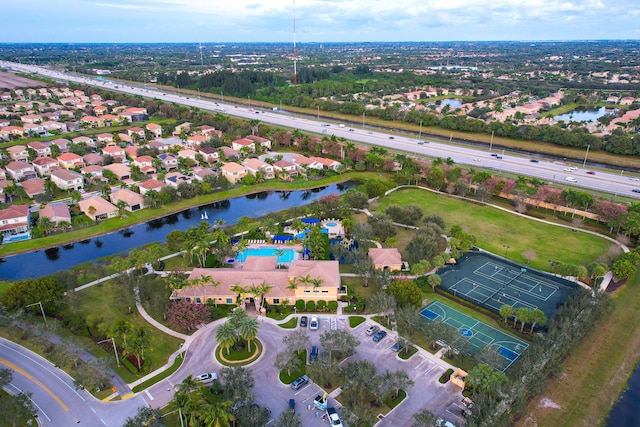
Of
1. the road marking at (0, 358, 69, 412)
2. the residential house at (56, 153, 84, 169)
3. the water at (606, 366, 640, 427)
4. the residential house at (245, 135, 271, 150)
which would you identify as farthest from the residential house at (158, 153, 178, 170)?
the water at (606, 366, 640, 427)

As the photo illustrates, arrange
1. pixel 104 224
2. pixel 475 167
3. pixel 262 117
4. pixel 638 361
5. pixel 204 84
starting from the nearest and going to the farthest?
pixel 638 361 → pixel 104 224 → pixel 475 167 → pixel 262 117 → pixel 204 84

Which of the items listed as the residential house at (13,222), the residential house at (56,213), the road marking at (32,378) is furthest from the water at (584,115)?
the road marking at (32,378)

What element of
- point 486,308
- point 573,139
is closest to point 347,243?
point 486,308

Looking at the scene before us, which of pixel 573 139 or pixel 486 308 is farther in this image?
pixel 573 139

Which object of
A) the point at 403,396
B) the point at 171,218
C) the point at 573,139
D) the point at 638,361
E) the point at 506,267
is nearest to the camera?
the point at 403,396

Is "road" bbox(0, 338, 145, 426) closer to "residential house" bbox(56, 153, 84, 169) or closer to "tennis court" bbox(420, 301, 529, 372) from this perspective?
"tennis court" bbox(420, 301, 529, 372)

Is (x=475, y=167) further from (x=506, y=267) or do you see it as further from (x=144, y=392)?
(x=144, y=392)

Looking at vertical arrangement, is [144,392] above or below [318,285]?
below
